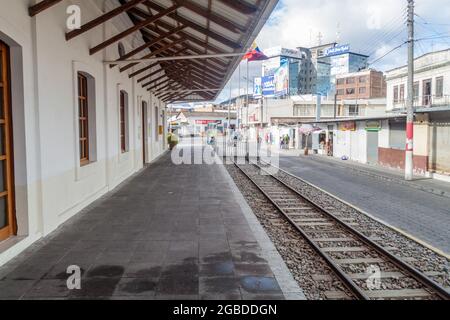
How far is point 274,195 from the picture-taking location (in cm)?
1087

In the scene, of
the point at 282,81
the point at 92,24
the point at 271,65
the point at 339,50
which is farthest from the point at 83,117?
the point at 339,50

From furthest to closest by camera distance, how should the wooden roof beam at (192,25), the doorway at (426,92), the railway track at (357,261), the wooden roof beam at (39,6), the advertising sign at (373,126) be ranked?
the doorway at (426,92) < the advertising sign at (373,126) < the wooden roof beam at (192,25) < the wooden roof beam at (39,6) < the railway track at (357,261)

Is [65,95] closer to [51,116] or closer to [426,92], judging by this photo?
[51,116]

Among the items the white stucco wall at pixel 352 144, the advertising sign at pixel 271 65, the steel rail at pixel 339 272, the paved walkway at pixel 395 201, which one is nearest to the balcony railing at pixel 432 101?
the white stucco wall at pixel 352 144

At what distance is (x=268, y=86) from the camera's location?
6762 cm

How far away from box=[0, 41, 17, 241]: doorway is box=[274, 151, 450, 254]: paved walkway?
20.9ft

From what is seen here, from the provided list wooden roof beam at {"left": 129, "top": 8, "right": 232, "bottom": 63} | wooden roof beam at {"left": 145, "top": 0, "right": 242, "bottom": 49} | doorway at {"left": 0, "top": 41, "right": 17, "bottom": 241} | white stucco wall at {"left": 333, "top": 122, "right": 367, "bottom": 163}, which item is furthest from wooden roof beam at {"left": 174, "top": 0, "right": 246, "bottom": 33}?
white stucco wall at {"left": 333, "top": 122, "right": 367, "bottom": 163}

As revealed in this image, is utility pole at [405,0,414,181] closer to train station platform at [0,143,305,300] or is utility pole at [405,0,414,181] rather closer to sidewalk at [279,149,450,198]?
sidewalk at [279,149,450,198]

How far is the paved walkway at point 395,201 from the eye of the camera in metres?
7.44

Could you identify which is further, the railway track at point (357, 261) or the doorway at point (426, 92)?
the doorway at point (426, 92)

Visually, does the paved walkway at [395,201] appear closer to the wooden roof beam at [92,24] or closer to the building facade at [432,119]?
the building facade at [432,119]

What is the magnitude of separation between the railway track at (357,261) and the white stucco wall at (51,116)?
3935 mm

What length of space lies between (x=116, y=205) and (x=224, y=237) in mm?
3202

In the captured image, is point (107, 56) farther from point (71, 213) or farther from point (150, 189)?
point (71, 213)
